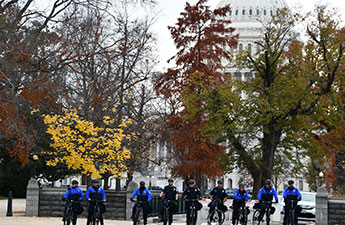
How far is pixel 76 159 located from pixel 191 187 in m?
8.91

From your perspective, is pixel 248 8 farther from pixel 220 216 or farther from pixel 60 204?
pixel 220 216

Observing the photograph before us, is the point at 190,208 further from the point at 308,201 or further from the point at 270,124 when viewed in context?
the point at 270,124

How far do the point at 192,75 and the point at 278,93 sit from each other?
18.2 feet

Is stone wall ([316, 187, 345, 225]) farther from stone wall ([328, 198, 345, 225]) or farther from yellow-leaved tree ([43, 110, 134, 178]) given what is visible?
yellow-leaved tree ([43, 110, 134, 178])

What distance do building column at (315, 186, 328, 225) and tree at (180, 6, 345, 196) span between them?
785 centimetres

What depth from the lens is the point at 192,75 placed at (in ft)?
126

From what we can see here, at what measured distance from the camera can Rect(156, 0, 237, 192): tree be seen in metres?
39.0

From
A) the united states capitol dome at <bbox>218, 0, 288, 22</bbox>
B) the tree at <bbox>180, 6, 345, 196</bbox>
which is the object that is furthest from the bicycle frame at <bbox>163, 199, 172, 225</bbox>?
the united states capitol dome at <bbox>218, 0, 288, 22</bbox>

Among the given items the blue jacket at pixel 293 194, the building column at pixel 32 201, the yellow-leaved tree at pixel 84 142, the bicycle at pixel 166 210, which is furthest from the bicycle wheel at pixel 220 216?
the building column at pixel 32 201

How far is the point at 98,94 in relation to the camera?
30.2 metres

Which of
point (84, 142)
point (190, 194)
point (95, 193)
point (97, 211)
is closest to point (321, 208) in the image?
point (190, 194)

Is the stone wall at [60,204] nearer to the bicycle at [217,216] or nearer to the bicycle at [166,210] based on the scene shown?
the bicycle at [166,210]

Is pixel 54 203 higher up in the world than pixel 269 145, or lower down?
lower down

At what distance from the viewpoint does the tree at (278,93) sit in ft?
116
